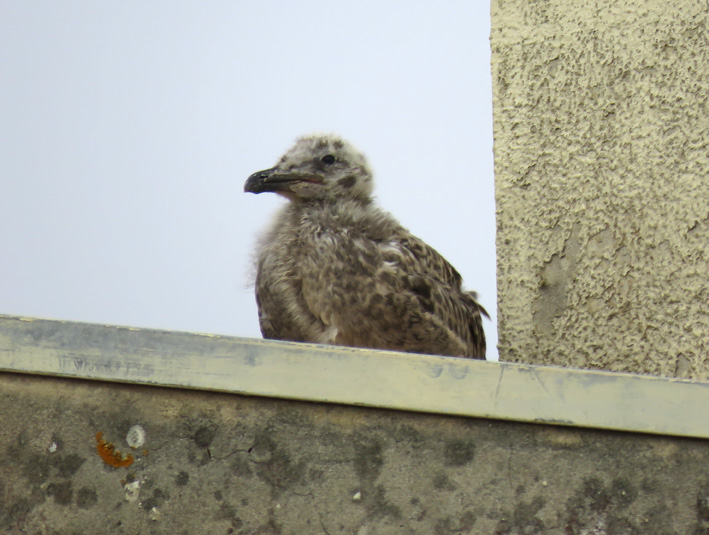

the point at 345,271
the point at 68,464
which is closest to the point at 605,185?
the point at 345,271

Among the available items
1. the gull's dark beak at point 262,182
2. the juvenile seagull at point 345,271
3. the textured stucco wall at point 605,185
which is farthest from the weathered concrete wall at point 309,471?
the gull's dark beak at point 262,182

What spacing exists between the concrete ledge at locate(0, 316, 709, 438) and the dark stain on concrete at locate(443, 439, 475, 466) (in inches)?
2.4

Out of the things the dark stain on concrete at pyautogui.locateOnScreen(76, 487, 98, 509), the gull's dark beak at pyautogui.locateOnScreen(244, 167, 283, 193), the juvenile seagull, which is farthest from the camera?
the gull's dark beak at pyautogui.locateOnScreen(244, 167, 283, 193)

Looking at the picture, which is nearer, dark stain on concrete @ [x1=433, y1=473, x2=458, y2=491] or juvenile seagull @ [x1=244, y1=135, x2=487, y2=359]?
dark stain on concrete @ [x1=433, y1=473, x2=458, y2=491]

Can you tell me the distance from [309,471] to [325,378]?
0.19m

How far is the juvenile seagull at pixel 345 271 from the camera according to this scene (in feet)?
8.65

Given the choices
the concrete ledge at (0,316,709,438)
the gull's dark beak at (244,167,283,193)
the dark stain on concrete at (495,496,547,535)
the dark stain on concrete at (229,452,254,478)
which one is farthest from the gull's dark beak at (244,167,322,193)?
the dark stain on concrete at (495,496,547,535)

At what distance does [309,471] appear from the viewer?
188 cm

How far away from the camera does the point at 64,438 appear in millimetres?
1883

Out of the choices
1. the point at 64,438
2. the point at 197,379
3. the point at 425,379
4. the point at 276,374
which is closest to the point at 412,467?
the point at 425,379

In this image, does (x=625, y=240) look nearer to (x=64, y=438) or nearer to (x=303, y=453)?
(x=303, y=453)

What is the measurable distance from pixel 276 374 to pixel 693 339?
1.39 meters

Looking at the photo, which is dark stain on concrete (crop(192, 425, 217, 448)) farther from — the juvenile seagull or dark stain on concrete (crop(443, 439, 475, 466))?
the juvenile seagull

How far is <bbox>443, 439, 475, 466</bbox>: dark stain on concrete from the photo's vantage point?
6.17 ft
